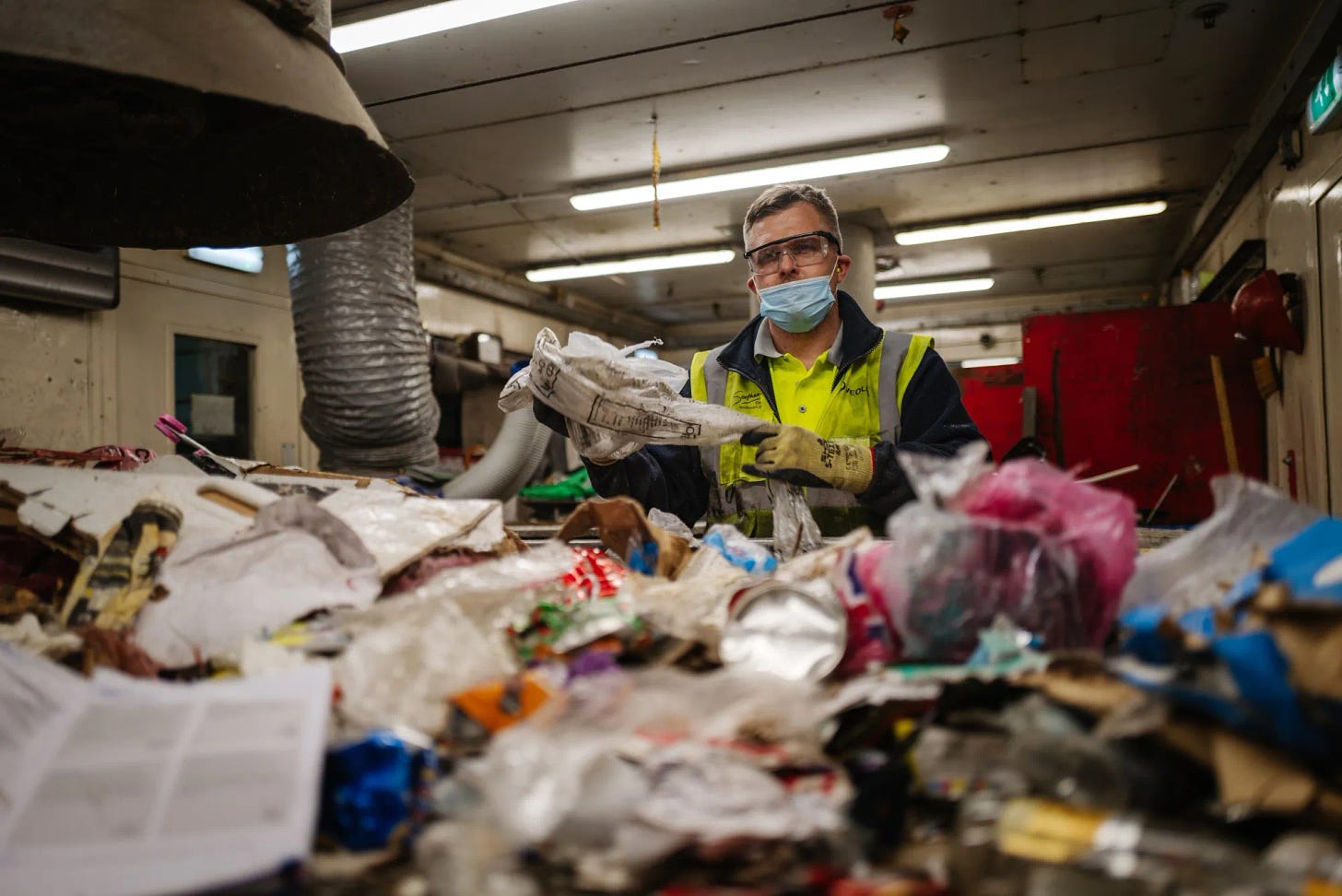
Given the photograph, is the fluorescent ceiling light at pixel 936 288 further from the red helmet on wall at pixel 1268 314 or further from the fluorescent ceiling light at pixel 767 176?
the red helmet on wall at pixel 1268 314

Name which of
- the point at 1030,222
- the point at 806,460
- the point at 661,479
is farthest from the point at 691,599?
the point at 1030,222

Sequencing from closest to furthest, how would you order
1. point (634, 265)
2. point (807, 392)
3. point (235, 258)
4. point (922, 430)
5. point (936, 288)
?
1. point (922, 430)
2. point (807, 392)
3. point (235, 258)
4. point (634, 265)
5. point (936, 288)

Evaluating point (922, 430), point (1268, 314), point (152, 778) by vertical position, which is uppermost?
point (1268, 314)

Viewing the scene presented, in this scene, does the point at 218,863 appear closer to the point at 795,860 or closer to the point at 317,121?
the point at 795,860

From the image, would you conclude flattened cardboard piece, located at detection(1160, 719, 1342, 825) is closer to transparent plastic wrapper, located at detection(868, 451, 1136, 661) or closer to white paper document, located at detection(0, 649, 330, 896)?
transparent plastic wrapper, located at detection(868, 451, 1136, 661)

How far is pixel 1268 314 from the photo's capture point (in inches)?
148

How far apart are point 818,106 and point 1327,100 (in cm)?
242

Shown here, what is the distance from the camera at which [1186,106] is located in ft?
15.7

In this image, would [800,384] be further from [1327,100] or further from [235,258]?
[235,258]

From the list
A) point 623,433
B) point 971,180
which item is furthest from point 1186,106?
point 623,433

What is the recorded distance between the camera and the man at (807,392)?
202cm

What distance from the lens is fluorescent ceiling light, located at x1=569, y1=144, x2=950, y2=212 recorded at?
17.1 ft

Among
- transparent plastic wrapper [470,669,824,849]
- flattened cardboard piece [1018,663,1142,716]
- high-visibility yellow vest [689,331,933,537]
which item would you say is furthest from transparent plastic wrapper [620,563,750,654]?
high-visibility yellow vest [689,331,933,537]

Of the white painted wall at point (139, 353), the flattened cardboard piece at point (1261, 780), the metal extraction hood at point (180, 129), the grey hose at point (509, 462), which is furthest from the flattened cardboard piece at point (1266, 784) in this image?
the white painted wall at point (139, 353)
